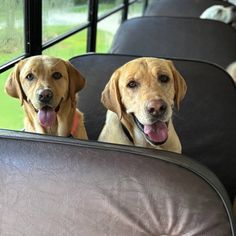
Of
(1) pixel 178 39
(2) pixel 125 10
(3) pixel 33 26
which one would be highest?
(3) pixel 33 26

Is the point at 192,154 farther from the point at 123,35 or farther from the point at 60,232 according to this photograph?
the point at 123,35

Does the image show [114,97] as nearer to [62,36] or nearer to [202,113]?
[202,113]

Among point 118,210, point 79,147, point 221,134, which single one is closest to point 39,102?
point 79,147

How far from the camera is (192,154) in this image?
1709mm

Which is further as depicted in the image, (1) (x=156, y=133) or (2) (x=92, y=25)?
(2) (x=92, y=25)

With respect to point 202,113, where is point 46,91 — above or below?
above

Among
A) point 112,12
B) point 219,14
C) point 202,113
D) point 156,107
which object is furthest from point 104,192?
A: point 112,12

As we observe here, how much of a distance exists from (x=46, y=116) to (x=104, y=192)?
631 millimetres

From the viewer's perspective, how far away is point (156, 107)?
1.31 meters

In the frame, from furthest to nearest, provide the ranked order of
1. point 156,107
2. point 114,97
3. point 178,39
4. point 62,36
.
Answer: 1. point 62,36
2. point 178,39
3. point 114,97
4. point 156,107

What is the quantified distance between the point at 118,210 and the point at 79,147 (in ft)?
0.50

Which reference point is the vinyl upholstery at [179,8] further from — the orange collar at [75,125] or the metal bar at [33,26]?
the orange collar at [75,125]

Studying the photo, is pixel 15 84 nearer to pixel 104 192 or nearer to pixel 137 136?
pixel 137 136

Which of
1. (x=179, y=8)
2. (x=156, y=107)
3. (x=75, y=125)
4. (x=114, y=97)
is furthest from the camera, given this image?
(x=179, y=8)
